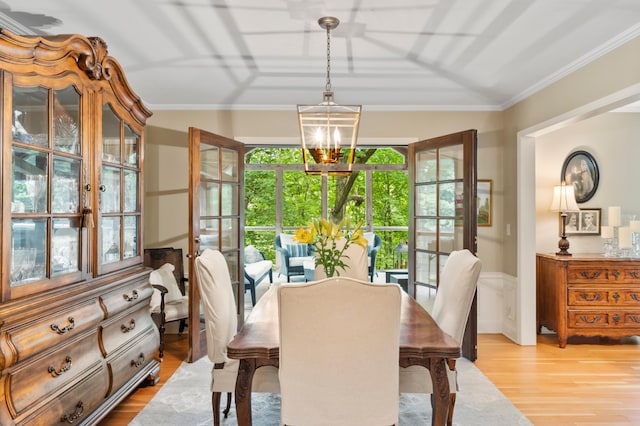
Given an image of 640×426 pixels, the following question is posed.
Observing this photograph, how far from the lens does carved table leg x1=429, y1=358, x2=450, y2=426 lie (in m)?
1.95

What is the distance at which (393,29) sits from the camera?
9.07 ft

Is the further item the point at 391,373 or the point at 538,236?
the point at 538,236

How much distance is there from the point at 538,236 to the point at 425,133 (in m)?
1.71

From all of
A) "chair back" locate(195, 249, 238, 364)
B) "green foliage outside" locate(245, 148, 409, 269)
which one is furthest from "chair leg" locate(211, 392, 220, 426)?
"green foliage outside" locate(245, 148, 409, 269)

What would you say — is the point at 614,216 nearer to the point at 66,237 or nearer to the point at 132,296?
the point at 132,296

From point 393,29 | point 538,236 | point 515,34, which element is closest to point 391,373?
point 393,29

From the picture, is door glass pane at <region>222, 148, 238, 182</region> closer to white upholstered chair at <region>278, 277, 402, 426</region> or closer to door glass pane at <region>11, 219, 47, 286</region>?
door glass pane at <region>11, 219, 47, 286</region>

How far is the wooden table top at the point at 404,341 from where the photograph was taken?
1.88 metres

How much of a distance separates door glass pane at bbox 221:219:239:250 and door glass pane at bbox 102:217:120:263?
134cm

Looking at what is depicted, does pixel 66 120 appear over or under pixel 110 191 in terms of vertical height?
over

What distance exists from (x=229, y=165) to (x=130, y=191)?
1342mm

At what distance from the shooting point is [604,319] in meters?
4.15

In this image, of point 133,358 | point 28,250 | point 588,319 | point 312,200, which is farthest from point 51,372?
point 312,200

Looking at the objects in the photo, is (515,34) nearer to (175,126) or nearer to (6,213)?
(6,213)
